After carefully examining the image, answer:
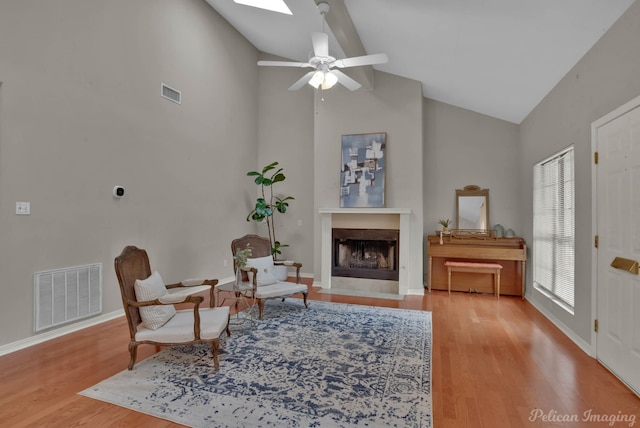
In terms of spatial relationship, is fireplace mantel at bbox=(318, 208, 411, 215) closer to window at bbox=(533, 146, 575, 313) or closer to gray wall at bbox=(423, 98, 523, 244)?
gray wall at bbox=(423, 98, 523, 244)

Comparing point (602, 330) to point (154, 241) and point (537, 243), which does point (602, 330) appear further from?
point (154, 241)

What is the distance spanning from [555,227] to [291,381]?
12.5 feet

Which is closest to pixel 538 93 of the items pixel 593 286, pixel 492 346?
pixel 593 286

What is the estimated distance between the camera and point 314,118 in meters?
6.34

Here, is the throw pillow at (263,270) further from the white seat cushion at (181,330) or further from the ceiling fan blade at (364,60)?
the ceiling fan blade at (364,60)

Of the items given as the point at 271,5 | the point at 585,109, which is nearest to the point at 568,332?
the point at 585,109

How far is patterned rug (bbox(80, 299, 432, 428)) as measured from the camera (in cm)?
208

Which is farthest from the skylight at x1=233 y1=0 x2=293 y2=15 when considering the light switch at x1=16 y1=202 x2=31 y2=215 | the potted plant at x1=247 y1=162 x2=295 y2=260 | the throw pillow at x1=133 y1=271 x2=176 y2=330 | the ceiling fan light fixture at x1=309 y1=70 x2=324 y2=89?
the throw pillow at x1=133 y1=271 x2=176 y2=330

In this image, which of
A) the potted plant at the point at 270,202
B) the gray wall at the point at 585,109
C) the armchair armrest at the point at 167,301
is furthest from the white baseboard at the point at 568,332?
the potted plant at the point at 270,202

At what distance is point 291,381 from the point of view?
8.24 ft

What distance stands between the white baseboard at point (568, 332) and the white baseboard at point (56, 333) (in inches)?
206

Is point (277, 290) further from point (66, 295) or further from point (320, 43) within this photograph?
point (320, 43)

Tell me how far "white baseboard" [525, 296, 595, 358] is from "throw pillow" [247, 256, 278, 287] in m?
3.51

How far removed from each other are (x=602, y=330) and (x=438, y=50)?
3.52m
